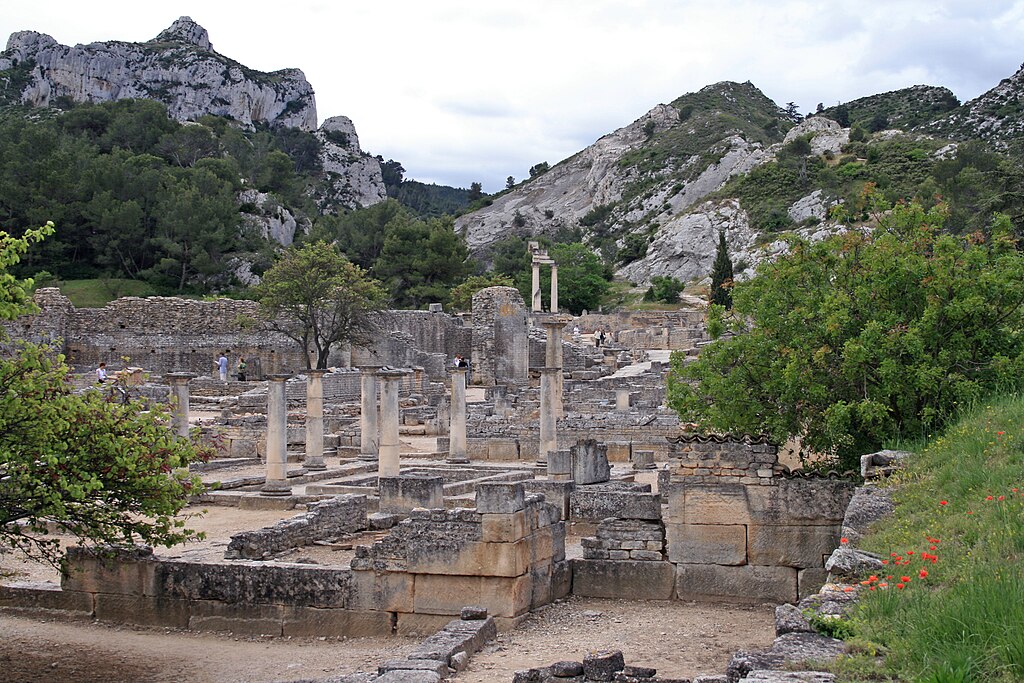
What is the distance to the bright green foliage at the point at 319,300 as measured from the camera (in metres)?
49.3

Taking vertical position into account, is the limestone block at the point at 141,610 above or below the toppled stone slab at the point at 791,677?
below

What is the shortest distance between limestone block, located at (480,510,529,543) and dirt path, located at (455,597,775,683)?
0.99 meters

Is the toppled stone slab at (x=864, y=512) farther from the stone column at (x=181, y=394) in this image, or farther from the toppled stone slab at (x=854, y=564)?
the stone column at (x=181, y=394)

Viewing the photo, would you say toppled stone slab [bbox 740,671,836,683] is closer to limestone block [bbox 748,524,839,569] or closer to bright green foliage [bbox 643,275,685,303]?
limestone block [bbox 748,524,839,569]

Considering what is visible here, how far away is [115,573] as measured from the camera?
13.9 meters

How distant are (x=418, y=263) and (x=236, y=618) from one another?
58421mm

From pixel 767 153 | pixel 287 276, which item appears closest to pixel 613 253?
pixel 767 153

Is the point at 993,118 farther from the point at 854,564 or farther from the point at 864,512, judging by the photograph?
the point at 854,564

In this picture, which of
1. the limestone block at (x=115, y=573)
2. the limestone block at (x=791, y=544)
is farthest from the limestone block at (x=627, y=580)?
the limestone block at (x=115, y=573)

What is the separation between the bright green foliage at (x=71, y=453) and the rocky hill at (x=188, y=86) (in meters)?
110

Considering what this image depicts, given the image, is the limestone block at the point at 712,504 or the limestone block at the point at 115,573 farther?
the limestone block at the point at 712,504

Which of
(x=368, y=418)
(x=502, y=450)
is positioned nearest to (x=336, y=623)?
(x=368, y=418)

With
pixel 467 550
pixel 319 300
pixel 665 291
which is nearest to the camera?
pixel 467 550

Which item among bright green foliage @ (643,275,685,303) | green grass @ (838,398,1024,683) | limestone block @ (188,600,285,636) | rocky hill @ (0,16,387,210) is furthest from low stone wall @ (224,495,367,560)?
rocky hill @ (0,16,387,210)
